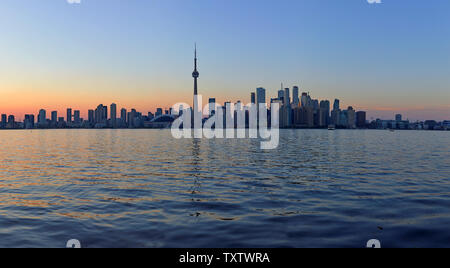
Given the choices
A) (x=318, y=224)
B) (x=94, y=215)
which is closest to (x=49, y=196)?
(x=94, y=215)

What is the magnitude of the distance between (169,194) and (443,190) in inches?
838

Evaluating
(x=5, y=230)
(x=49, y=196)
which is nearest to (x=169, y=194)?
(x=49, y=196)

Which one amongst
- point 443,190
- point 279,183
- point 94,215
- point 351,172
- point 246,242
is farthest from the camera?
point 351,172

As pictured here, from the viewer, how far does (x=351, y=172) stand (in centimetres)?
3591

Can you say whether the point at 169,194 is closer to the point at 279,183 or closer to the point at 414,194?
the point at 279,183

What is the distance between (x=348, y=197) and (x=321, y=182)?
21.2 ft

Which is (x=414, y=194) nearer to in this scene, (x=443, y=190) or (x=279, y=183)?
(x=443, y=190)

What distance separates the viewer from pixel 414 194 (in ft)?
79.8
